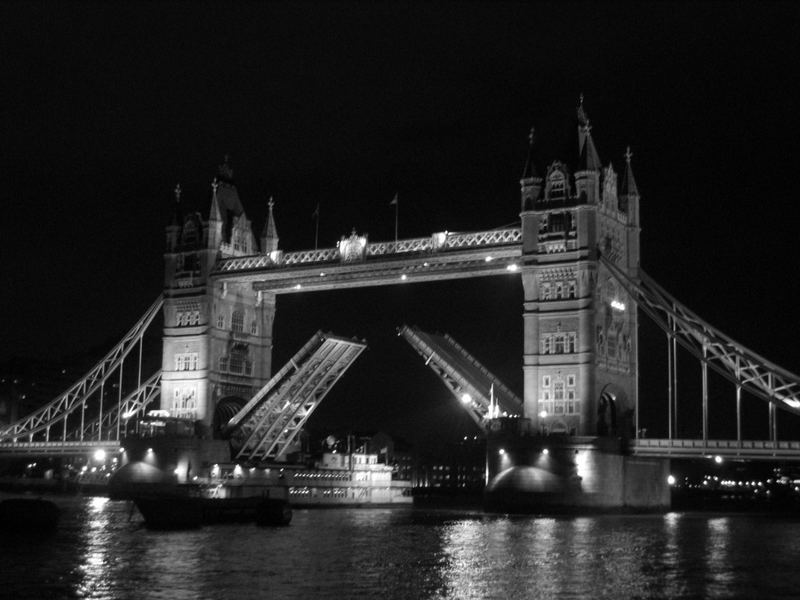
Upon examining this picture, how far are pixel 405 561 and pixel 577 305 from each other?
28.9m

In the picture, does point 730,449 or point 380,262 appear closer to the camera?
point 730,449

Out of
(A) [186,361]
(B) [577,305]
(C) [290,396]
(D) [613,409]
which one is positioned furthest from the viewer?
(A) [186,361]

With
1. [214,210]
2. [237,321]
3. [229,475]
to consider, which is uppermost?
[214,210]

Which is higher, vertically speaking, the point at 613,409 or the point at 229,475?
the point at 613,409

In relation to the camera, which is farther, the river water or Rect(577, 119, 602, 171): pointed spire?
Rect(577, 119, 602, 171): pointed spire

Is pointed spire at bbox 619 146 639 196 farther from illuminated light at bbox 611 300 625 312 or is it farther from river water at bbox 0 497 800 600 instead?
river water at bbox 0 497 800 600

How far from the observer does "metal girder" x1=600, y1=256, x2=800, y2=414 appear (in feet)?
203

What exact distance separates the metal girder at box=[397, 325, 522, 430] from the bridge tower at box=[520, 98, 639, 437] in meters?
2.14

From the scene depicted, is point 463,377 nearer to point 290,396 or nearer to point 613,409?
point 613,409

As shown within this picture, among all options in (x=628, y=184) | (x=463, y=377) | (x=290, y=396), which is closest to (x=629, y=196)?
(x=628, y=184)

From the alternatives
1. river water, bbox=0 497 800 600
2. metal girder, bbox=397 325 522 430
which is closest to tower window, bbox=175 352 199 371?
metal girder, bbox=397 325 522 430

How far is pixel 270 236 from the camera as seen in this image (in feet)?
278

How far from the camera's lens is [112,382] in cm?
13862

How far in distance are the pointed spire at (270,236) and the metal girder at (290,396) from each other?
10.7m
